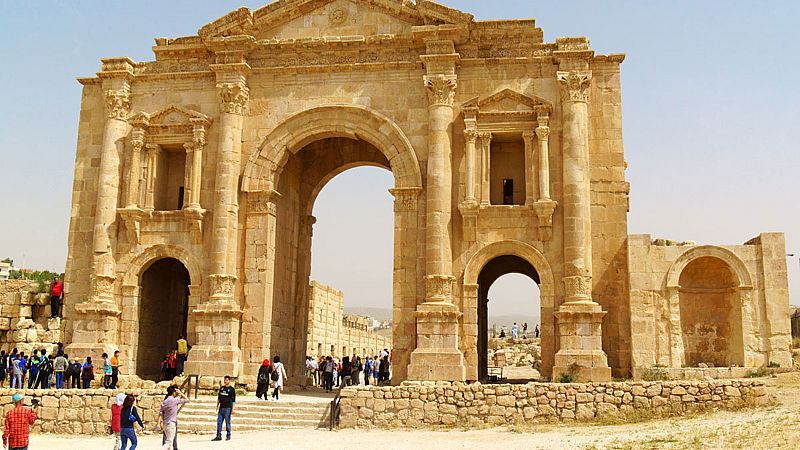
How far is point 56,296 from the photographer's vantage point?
23812 mm

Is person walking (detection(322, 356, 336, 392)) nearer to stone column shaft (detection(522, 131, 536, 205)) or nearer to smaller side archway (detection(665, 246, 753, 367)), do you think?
stone column shaft (detection(522, 131, 536, 205))

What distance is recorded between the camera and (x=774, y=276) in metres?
19.6

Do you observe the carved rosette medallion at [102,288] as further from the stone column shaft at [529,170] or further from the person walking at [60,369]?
the stone column shaft at [529,170]

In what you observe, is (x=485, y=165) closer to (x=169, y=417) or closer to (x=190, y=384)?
(x=190, y=384)

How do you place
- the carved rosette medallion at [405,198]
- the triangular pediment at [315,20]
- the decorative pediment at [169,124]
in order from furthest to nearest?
1. the decorative pediment at [169,124]
2. the triangular pediment at [315,20]
3. the carved rosette medallion at [405,198]

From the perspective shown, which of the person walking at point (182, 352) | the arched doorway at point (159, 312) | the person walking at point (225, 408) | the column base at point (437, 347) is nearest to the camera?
the person walking at point (225, 408)

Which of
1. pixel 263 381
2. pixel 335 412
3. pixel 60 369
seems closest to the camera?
pixel 335 412

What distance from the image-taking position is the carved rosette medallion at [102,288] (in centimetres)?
2188

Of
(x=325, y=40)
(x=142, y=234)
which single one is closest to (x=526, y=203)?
(x=325, y=40)

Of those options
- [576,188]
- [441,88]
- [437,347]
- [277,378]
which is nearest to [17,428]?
[277,378]

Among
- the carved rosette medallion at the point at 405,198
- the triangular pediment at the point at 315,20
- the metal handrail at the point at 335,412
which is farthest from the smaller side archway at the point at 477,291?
the triangular pediment at the point at 315,20

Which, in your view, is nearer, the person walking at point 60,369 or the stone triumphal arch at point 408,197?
the stone triumphal arch at point 408,197

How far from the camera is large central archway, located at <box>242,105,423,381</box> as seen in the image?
69.4 feet

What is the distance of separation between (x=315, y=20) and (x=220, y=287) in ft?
26.3
